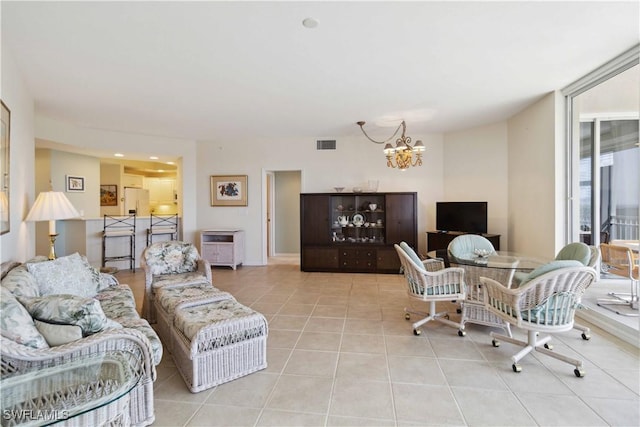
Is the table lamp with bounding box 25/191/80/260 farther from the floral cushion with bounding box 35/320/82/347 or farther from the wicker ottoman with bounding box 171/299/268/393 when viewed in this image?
the floral cushion with bounding box 35/320/82/347

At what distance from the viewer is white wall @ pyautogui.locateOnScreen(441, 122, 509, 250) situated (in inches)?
202

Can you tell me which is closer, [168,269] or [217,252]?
[168,269]

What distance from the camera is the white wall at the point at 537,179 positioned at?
149 inches

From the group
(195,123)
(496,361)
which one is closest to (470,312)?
(496,361)

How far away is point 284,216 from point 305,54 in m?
5.13

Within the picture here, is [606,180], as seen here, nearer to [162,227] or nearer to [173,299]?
[173,299]

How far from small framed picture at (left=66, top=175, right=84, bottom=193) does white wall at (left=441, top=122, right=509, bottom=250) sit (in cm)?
775

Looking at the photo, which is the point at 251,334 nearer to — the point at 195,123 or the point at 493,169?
the point at 195,123

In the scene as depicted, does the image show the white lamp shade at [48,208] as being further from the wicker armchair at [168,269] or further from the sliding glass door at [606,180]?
the sliding glass door at [606,180]

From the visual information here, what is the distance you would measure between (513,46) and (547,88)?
4.81ft

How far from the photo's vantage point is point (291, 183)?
24.6ft

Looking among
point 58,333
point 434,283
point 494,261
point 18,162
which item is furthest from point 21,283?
point 494,261

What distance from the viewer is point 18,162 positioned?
2943mm

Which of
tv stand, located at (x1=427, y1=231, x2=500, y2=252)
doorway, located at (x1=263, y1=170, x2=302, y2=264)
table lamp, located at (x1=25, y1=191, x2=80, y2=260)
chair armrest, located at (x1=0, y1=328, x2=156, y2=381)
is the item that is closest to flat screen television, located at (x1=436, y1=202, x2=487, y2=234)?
tv stand, located at (x1=427, y1=231, x2=500, y2=252)
